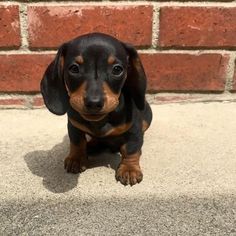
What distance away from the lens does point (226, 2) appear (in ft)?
6.93

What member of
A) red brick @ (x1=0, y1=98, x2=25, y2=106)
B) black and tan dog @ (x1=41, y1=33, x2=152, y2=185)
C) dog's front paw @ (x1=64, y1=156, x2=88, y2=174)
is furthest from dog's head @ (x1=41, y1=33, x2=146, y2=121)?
red brick @ (x1=0, y1=98, x2=25, y2=106)

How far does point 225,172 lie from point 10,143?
85cm

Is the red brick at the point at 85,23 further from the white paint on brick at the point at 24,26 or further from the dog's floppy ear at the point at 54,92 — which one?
the dog's floppy ear at the point at 54,92

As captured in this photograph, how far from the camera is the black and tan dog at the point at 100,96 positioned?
1423mm

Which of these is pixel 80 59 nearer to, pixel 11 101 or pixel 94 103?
pixel 94 103

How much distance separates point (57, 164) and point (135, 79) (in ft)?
1.47

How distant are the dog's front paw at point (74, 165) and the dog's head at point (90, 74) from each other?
0.23 metres

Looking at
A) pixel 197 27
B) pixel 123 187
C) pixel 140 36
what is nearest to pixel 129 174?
pixel 123 187

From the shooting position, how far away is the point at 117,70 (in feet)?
4.80

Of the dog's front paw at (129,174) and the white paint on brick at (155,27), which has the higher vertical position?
the white paint on brick at (155,27)

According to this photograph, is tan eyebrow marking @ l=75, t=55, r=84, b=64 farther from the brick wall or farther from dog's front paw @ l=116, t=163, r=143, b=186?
the brick wall

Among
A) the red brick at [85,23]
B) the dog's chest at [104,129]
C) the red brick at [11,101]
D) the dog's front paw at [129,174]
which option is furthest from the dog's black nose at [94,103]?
the red brick at [11,101]

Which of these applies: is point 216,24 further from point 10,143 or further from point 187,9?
point 10,143

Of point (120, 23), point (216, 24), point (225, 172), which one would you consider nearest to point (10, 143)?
point (120, 23)
